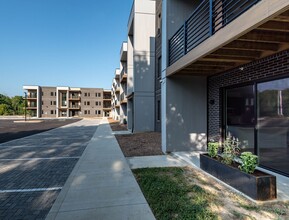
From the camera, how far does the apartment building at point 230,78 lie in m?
4.17

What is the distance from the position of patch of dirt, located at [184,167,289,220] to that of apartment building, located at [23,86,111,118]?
64593 millimetres

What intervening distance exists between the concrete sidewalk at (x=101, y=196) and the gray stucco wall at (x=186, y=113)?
9.49ft

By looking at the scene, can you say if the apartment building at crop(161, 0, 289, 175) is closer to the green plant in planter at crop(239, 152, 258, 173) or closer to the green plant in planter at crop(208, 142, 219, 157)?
the green plant in planter at crop(208, 142, 219, 157)

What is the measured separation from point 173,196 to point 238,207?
4.03 ft

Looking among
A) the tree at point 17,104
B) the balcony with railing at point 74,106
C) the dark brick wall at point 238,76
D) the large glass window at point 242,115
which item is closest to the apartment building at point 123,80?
the dark brick wall at point 238,76

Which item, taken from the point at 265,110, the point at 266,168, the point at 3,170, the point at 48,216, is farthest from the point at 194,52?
the point at 3,170

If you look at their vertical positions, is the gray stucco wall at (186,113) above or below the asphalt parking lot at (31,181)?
above

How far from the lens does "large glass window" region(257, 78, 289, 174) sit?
5250 mm

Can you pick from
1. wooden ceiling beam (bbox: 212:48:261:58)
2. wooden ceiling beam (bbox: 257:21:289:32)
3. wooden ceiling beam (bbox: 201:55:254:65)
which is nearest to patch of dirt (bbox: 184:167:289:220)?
wooden ceiling beam (bbox: 257:21:289:32)

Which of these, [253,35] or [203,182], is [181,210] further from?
[253,35]

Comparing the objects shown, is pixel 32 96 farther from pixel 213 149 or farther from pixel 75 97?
pixel 213 149

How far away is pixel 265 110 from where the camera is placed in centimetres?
580

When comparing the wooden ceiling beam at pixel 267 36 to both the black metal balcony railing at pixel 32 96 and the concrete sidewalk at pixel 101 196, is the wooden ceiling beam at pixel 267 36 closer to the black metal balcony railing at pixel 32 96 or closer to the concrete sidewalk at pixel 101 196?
the concrete sidewalk at pixel 101 196

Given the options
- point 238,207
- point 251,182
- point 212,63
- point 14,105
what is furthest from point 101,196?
point 14,105
